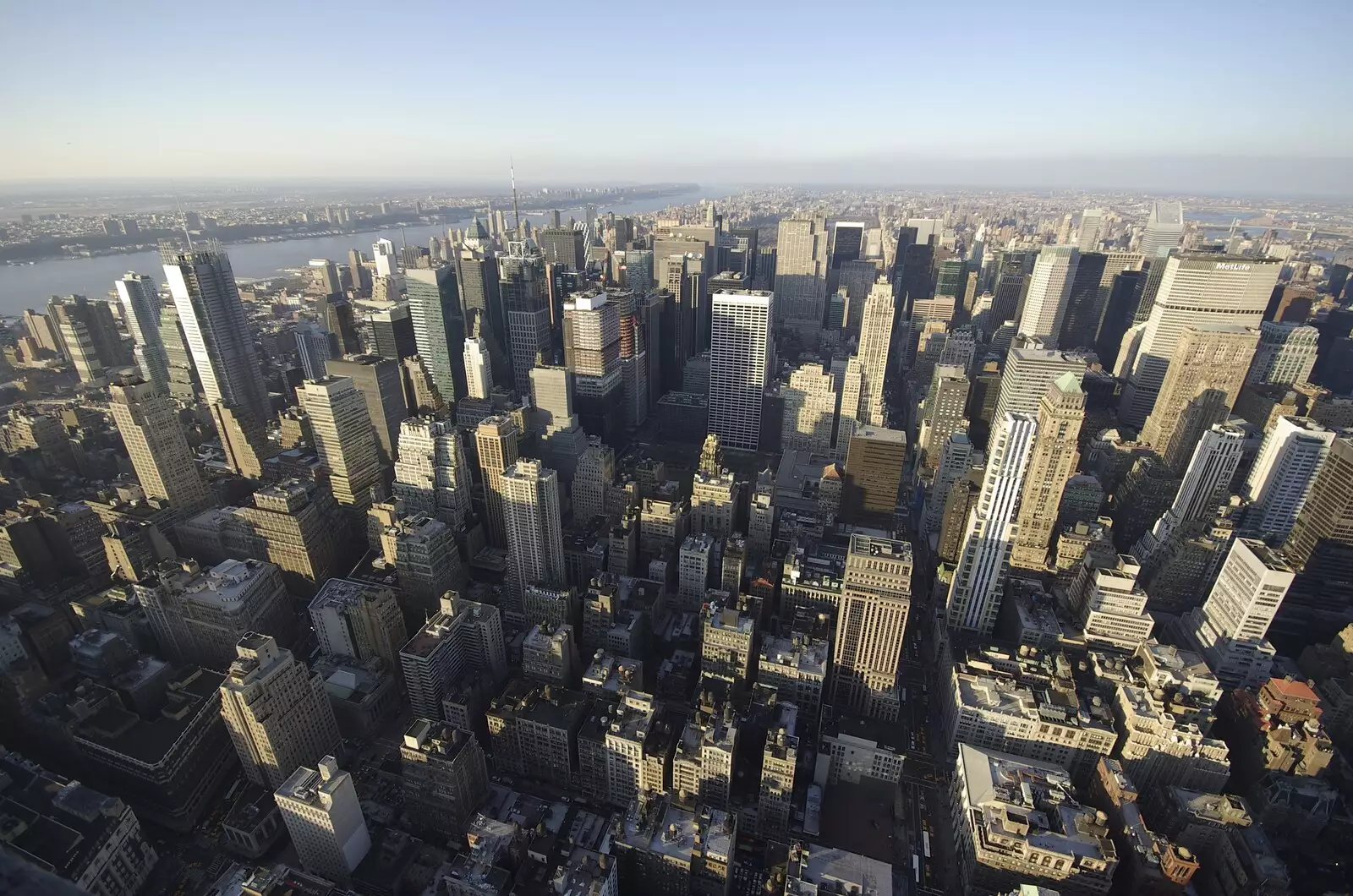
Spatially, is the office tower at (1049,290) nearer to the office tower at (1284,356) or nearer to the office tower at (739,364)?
the office tower at (1284,356)

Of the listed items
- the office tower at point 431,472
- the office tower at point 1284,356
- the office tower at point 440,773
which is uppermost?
the office tower at point 1284,356

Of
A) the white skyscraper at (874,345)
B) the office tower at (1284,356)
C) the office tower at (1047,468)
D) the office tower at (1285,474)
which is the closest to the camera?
the office tower at (1047,468)

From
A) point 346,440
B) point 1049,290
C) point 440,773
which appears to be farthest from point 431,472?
point 1049,290

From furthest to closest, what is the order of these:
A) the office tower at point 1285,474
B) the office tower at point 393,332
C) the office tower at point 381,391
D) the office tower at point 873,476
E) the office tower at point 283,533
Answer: the office tower at point 393,332
the office tower at point 381,391
the office tower at point 873,476
the office tower at point 1285,474
the office tower at point 283,533

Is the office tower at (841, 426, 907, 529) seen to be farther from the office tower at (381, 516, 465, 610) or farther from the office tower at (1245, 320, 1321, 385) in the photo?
the office tower at (1245, 320, 1321, 385)

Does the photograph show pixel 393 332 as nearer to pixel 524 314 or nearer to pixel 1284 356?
pixel 524 314

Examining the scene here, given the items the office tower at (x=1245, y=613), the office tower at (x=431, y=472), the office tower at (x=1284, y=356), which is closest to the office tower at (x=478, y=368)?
the office tower at (x=431, y=472)

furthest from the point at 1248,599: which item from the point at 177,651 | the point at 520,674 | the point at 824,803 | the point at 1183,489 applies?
the point at 177,651
